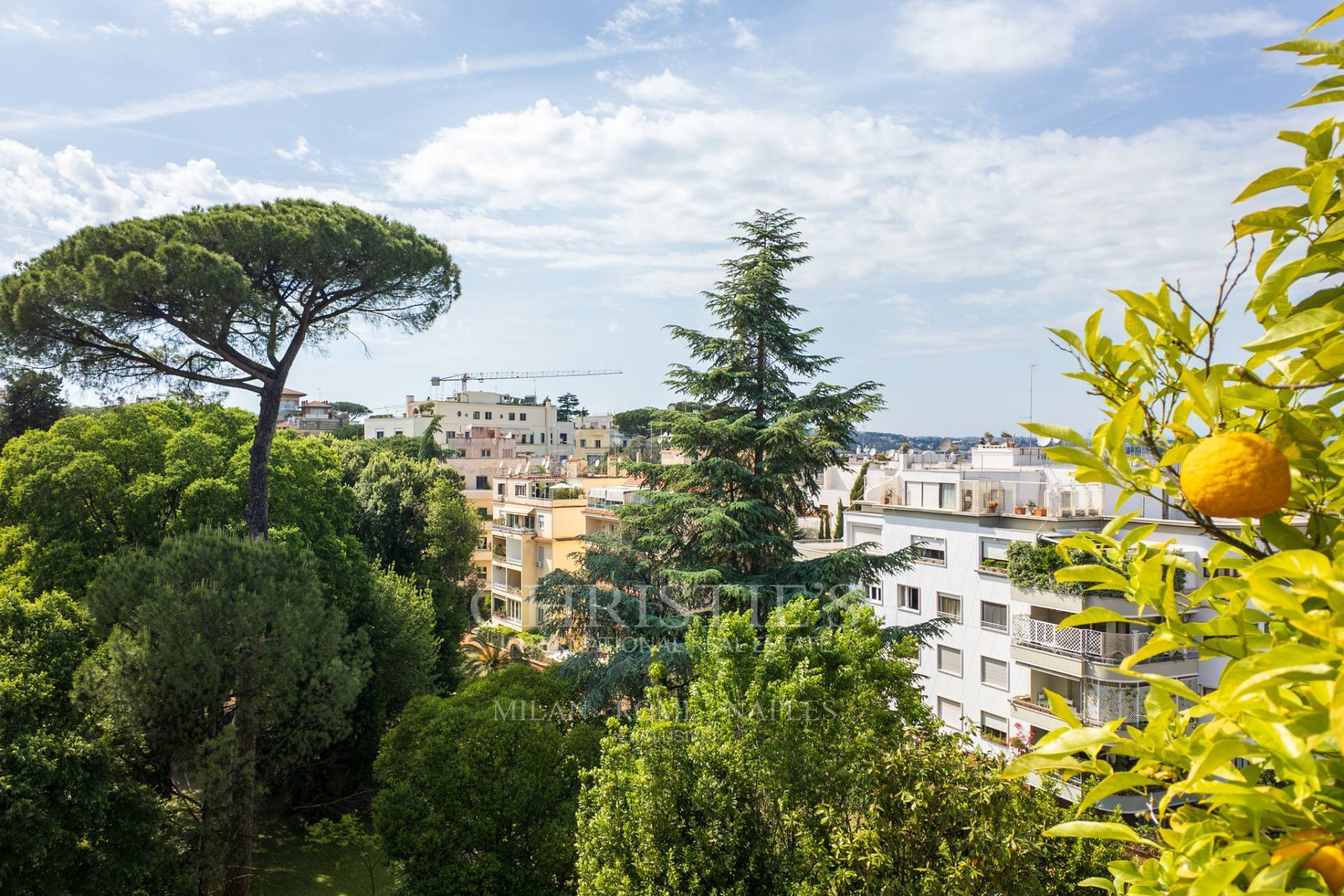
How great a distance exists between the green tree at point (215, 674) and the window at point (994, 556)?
14.1 meters

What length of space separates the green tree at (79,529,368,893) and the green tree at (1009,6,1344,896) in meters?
→ 13.2

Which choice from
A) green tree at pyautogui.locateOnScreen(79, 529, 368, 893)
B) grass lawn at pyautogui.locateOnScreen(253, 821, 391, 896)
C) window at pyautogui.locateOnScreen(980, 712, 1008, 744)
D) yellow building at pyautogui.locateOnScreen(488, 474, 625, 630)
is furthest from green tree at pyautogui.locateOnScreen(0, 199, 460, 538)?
window at pyautogui.locateOnScreen(980, 712, 1008, 744)

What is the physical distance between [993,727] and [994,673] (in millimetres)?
1272

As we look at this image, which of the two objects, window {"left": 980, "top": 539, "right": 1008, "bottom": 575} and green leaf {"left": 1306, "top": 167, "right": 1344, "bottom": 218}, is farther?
window {"left": 980, "top": 539, "right": 1008, "bottom": 575}

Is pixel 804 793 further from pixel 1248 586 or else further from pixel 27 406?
pixel 27 406

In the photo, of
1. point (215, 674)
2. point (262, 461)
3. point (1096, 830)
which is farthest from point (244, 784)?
point (1096, 830)

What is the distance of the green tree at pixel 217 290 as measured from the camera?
13.6 meters

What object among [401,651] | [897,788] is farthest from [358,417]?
[897,788]

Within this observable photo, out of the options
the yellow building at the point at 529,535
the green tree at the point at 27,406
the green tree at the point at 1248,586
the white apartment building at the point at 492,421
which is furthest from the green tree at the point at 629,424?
the green tree at the point at 1248,586

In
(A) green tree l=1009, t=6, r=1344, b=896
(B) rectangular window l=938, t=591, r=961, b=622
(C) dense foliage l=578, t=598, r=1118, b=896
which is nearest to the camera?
(A) green tree l=1009, t=6, r=1344, b=896

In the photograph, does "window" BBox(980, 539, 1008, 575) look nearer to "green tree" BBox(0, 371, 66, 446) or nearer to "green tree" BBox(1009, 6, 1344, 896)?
"green tree" BBox(1009, 6, 1344, 896)

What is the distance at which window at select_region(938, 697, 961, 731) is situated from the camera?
2002cm

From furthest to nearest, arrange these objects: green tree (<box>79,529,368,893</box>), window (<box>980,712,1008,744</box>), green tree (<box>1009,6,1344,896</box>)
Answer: window (<box>980,712,1008,744</box>), green tree (<box>79,529,368,893</box>), green tree (<box>1009,6,1344,896</box>)

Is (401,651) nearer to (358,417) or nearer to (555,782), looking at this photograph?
(555,782)
